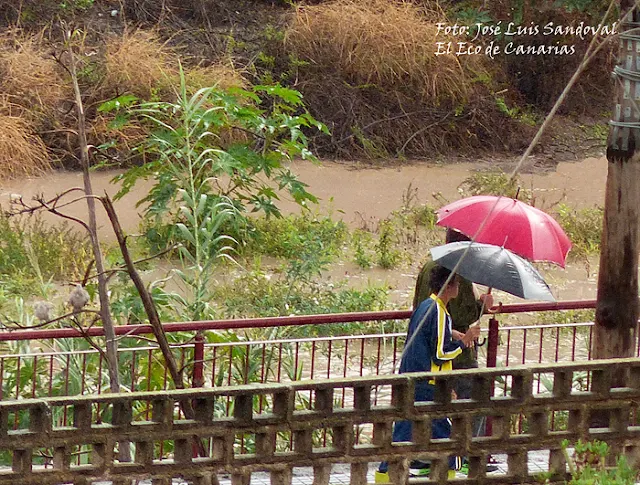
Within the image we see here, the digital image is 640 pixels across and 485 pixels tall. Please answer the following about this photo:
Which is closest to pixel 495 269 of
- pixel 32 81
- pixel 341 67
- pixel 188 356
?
pixel 188 356

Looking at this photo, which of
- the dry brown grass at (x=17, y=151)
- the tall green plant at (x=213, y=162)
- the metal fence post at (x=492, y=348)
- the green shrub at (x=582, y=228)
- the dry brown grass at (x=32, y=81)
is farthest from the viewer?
the dry brown grass at (x=32, y=81)

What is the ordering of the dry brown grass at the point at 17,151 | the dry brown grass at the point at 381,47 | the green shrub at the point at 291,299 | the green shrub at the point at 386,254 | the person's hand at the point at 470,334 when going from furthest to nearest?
the dry brown grass at the point at 381,47 → the dry brown grass at the point at 17,151 → the green shrub at the point at 386,254 → the green shrub at the point at 291,299 → the person's hand at the point at 470,334

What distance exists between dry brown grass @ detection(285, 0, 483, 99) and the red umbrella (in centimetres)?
1332

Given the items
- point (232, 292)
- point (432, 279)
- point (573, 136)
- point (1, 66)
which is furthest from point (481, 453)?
point (573, 136)

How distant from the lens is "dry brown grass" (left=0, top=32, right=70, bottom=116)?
18.5m

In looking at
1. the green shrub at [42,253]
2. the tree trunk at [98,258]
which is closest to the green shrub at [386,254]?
the green shrub at [42,253]

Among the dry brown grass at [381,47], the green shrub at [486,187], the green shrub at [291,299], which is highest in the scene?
the dry brown grass at [381,47]

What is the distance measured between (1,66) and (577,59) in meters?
9.74

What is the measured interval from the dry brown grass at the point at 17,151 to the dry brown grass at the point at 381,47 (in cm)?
536

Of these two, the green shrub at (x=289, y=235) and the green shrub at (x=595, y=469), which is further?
the green shrub at (x=289, y=235)

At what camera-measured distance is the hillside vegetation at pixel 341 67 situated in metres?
19.0

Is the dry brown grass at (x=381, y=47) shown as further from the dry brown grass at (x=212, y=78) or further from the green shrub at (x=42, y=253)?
the green shrub at (x=42, y=253)

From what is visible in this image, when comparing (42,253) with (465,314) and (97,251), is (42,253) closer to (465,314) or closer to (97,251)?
(465,314)

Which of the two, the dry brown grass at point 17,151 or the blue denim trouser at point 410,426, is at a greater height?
the dry brown grass at point 17,151
